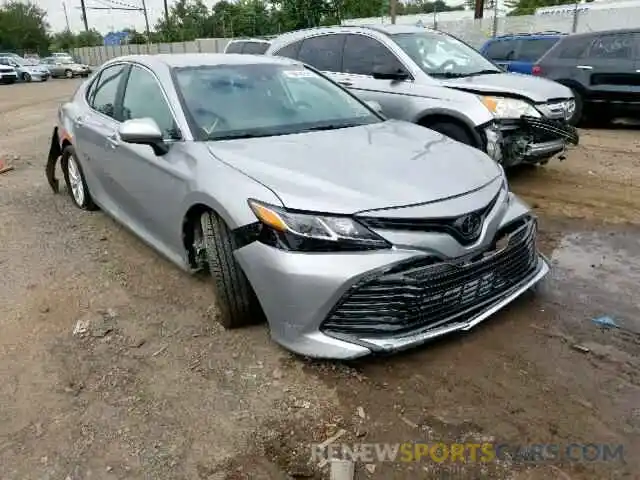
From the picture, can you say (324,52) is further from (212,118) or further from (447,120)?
(212,118)

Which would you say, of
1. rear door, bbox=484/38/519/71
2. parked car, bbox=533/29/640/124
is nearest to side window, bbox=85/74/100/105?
parked car, bbox=533/29/640/124

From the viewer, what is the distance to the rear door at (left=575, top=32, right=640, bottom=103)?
9406 millimetres

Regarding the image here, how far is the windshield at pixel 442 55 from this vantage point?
6.55 meters

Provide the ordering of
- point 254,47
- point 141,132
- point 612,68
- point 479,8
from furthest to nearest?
point 479,8 → point 254,47 → point 612,68 → point 141,132

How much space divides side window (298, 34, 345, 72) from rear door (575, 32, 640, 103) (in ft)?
15.9

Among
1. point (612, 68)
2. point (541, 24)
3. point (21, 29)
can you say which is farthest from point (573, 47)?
point (21, 29)

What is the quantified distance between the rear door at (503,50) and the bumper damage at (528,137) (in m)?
7.43

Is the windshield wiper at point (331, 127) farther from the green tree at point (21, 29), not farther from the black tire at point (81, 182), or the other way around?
the green tree at point (21, 29)

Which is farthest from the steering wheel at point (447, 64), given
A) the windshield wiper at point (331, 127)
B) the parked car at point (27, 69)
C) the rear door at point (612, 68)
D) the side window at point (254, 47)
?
the parked car at point (27, 69)

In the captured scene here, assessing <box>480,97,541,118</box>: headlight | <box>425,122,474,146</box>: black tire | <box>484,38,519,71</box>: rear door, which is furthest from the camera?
<box>484,38,519,71</box>: rear door

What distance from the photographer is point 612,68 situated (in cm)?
958

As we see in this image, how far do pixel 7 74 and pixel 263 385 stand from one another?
1462 inches

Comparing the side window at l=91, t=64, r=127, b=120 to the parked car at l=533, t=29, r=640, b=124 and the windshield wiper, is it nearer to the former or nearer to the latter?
the windshield wiper

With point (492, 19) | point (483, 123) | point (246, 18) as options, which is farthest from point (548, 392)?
point (246, 18)
